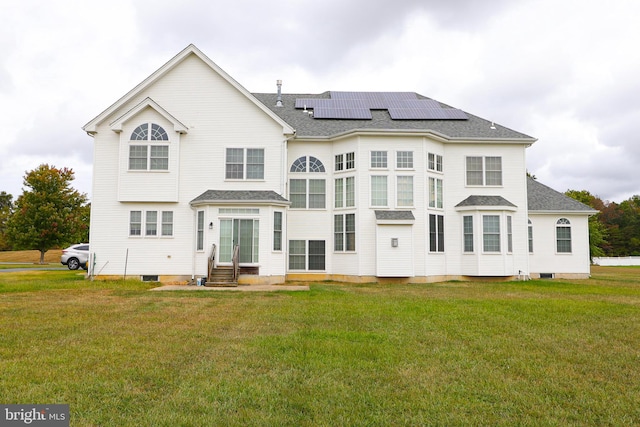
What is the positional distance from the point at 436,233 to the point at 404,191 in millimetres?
2562

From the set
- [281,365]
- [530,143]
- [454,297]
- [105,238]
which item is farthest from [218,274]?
[530,143]

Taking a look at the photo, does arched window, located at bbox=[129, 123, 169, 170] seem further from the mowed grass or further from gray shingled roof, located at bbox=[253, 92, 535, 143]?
the mowed grass

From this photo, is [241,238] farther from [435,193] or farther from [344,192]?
[435,193]

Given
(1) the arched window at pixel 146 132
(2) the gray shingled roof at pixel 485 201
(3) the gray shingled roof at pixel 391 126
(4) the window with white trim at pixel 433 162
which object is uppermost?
(3) the gray shingled roof at pixel 391 126

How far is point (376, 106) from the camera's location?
2423 centimetres

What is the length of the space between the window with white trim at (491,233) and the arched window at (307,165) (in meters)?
8.00

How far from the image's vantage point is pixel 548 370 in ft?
19.5

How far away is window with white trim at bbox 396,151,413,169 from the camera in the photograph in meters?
20.8

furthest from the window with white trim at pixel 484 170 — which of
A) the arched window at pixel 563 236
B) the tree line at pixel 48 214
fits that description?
the tree line at pixel 48 214

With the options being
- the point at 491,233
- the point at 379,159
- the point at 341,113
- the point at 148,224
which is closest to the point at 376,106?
the point at 341,113

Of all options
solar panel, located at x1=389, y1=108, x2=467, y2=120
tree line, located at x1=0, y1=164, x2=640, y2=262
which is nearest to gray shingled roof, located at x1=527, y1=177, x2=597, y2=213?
solar panel, located at x1=389, y1=108, x2=467, y2=120

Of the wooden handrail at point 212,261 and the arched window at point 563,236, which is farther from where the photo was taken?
the arched window at point 563,236

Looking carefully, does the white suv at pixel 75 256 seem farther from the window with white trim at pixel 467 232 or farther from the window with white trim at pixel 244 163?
the window with white trim at pixel 467 232

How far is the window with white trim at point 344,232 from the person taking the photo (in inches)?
817
